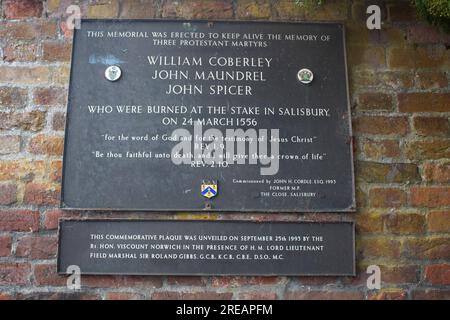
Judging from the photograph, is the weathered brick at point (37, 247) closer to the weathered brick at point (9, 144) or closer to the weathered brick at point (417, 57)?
the weathered brick at point (9, 144)

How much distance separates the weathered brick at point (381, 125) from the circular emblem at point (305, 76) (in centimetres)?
33

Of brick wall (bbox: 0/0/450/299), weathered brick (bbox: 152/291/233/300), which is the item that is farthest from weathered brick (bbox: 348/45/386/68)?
weathered brick (bbox: 152/291/233/300)

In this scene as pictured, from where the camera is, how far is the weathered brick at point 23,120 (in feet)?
9.17

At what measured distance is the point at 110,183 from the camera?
106 inches

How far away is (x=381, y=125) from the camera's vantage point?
9.23 feet


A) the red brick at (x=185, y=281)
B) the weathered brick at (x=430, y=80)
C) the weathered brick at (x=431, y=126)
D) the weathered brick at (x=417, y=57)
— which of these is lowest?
the red brick at (x=185, y=281)

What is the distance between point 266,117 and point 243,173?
328 millimetres

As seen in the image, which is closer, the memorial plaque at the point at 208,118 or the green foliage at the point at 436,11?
the green foliage at the point at 436,11

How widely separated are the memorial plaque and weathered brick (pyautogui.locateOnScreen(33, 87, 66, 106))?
0.23 ft

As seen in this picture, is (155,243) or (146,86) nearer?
(155,243)

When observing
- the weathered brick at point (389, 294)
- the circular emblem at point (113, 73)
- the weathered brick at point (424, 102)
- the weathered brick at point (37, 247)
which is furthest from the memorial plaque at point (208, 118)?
the weathered brick at point (389, 294)

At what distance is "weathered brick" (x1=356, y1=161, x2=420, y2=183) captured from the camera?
108 inches

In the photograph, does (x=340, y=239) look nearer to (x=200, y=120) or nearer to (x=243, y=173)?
(x=243, y=173)
